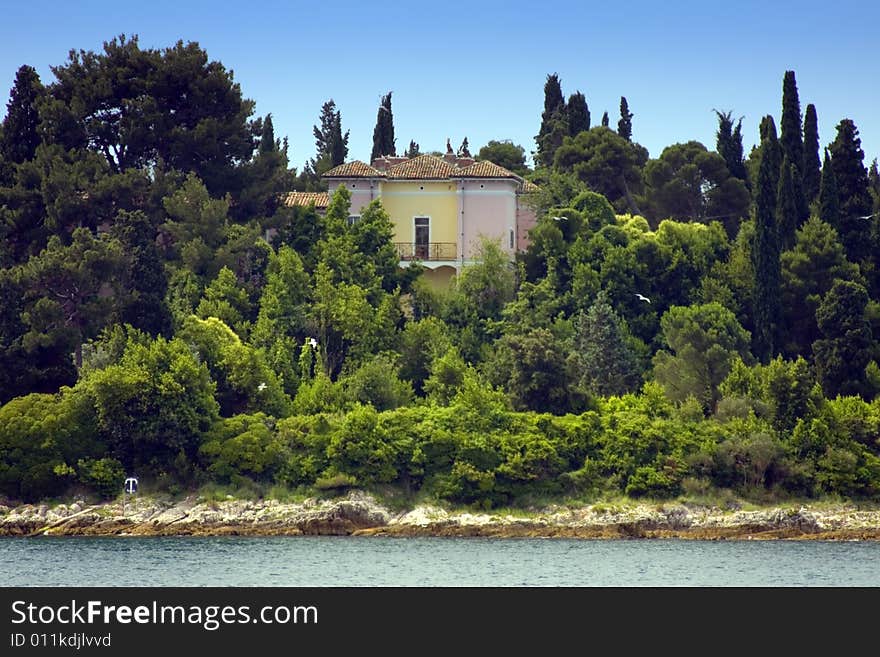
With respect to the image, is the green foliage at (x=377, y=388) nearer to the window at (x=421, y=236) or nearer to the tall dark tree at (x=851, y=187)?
the window at (x=421, y=236)

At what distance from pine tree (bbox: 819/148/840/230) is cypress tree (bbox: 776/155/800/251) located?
1.68m

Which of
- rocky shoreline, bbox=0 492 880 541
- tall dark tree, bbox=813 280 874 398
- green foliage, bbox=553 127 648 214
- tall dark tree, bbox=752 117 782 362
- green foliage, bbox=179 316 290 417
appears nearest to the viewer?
rocky shoreline, bbox=0 492 880 541

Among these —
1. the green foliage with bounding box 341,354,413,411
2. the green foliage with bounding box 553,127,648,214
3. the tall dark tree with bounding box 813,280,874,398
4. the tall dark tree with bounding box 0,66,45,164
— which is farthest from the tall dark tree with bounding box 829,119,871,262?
the tall dark tree with bounding box 0,66,45,164

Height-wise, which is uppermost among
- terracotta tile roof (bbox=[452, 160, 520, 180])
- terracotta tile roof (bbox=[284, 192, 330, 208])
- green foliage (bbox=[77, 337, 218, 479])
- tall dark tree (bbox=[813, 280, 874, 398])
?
terracotta tile roof (bbox=[452, 160, 520, 180])

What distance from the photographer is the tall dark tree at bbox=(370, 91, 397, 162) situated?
9688 cm

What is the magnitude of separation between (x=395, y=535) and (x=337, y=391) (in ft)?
24.8

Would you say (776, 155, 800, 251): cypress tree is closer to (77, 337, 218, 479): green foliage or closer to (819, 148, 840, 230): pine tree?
(819, 148, 840, 230): pine tree

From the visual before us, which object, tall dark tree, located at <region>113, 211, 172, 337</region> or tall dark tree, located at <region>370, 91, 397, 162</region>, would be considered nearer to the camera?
tall dark tree, located at <region>113, 211, 172, 337</region>

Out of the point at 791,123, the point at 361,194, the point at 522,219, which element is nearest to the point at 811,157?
the point at 791,123

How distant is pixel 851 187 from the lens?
273 ft

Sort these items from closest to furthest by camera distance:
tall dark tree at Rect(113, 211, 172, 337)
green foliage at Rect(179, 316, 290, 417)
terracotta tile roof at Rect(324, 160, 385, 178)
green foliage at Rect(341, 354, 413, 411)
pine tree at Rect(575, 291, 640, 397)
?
green foliage at Rect(179, 316, 290, 417) → tall dark tree at Rect(113, 211, 172, 337) → green foliage at Rect(341, 354, 413, 411) → pine tree at Rect(575, 291, 640, 397) → terracotta tile roof at Rect(324, 160, 385, 178)

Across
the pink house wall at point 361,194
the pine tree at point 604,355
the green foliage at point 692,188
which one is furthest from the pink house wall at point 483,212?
the green foliage at point 692,188

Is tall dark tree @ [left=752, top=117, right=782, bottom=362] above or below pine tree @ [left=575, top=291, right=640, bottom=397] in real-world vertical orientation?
above
